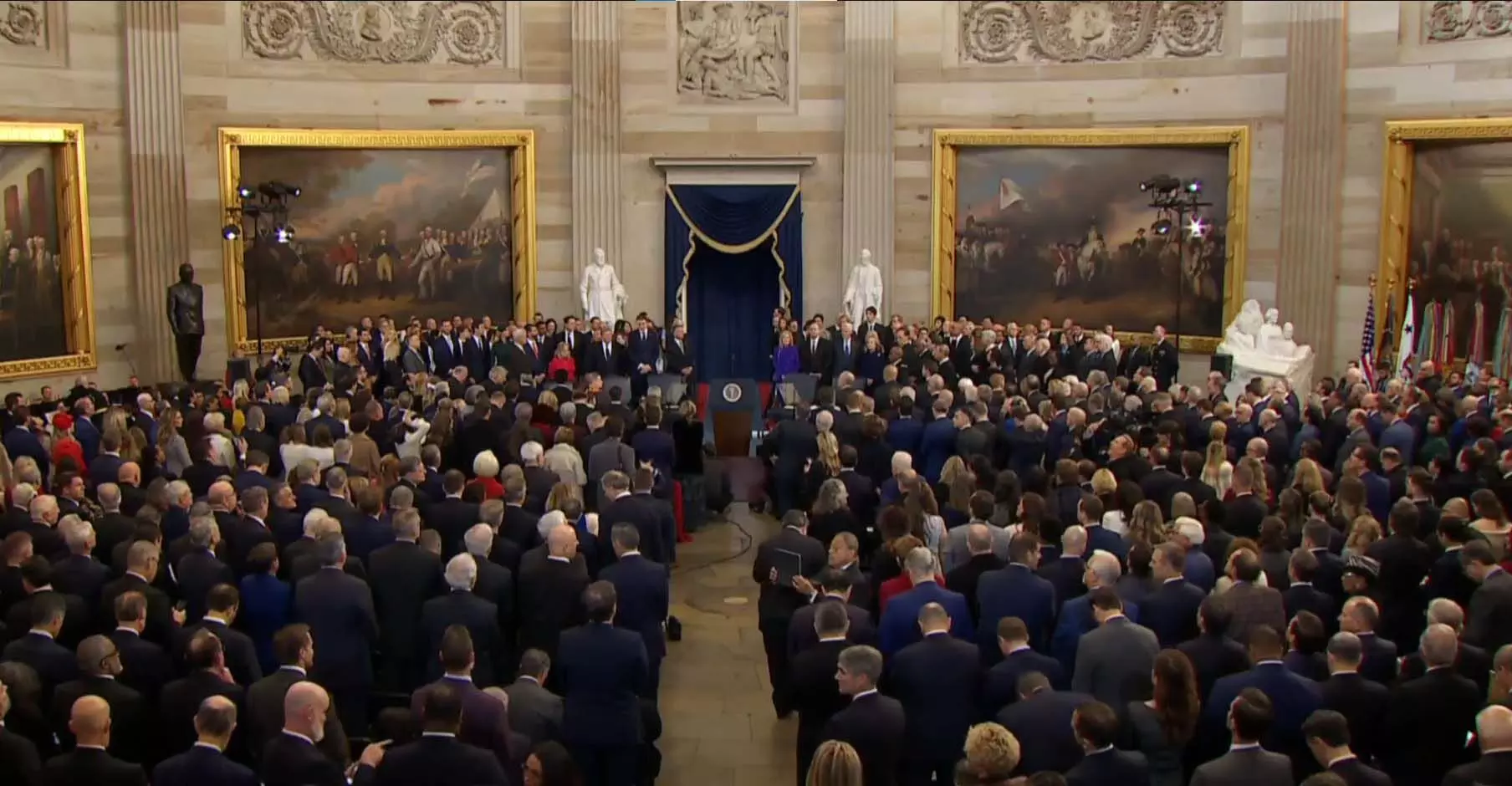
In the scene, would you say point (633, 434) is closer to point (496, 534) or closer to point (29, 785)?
point (496, 534)

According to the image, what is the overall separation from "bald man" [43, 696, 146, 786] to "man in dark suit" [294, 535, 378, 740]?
240 centimetres

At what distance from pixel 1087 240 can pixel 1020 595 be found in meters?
16.7

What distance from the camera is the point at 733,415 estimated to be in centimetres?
1933

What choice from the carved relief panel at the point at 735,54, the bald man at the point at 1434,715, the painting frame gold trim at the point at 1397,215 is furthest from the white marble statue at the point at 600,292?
the bald man at the point at 1434,715

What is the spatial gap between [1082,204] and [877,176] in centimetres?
351

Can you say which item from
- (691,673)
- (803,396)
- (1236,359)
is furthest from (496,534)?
(1236,359)

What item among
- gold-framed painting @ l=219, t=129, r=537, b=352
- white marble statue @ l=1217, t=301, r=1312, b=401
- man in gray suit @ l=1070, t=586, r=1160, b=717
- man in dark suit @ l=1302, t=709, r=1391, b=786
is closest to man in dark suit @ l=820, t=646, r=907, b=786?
man in gray suit @ l=1070, t=586, r=1160, b=717

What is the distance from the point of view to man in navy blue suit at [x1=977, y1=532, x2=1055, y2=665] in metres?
→ 9.04

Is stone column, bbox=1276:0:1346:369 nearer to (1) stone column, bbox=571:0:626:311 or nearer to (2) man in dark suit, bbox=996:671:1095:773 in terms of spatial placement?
(1) stone column, bbox=571:0:626:311

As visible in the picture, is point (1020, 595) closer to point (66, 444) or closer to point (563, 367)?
point (66, 444)

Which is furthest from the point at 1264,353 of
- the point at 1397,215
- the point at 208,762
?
the point at 208,762

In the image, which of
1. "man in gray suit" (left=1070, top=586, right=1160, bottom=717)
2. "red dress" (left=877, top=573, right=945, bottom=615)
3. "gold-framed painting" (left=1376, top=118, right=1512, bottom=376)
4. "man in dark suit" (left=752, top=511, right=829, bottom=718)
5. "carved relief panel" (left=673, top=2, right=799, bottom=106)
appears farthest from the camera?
"carved relief panel" (left=673, top=2, right=799, bottom=106)

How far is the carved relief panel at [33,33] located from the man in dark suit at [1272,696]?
20520mm

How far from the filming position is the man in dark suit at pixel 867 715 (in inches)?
283
